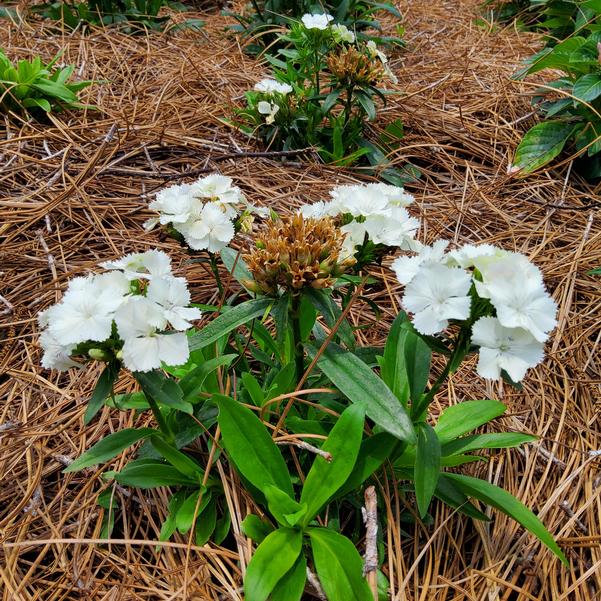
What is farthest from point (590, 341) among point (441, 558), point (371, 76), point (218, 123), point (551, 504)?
point (218, 123)

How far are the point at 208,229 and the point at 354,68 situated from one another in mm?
1715

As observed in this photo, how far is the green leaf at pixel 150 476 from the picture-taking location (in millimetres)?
1471

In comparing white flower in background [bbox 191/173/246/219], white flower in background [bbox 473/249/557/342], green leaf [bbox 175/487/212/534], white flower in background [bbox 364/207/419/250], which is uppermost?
white flower in background [bbox 473/249/557/342]

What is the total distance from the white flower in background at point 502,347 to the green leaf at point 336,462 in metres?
0.35

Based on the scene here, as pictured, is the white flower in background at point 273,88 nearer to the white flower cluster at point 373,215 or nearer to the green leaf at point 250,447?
the white flower cluster at point 373,215

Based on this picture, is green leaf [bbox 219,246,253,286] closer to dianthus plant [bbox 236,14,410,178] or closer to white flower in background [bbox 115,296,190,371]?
white flower in background [bbox 115,296,190,371]

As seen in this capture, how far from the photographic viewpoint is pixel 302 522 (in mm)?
1386

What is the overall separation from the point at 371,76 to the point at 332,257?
6.13 ft

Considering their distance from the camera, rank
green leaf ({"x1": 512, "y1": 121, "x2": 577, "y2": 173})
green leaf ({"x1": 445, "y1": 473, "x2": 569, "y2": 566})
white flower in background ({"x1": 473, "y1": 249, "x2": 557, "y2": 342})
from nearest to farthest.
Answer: white flower in background ({"x1": 473, "y1": 249, "x2": 557, "y2": 342})
green leaf ({"x1": 445, "y1": 473, "x2": 569, "y2": 566})
green leaf ({"x1": 512, "y1": 121, "x2": 577, "y2": 173})

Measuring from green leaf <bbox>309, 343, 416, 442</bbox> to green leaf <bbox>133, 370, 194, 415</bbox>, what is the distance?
381 mm

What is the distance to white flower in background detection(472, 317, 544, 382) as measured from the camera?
1158 mm

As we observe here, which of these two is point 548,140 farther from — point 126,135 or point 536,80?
point 126,135

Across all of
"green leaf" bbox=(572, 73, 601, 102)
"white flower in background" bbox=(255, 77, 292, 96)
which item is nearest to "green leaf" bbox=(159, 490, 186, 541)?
"white flower in background" bbox=(255, 77, 292, 96)

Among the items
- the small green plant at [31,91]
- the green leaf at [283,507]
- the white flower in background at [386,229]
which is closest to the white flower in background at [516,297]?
the white flower in background at [386,229]
